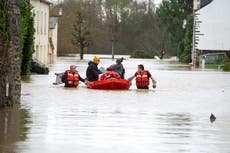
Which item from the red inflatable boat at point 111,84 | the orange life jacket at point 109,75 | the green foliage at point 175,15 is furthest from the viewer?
the green foliage at point 175,15

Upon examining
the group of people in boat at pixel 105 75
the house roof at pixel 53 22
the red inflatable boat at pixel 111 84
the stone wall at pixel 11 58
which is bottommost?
the red inflatable boat at pixel 111 84

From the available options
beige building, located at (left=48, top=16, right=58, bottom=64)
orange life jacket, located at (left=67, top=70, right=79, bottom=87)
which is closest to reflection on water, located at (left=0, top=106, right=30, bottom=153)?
orange life jacket, located at (left=67, top=70, right=79, bottom=87)

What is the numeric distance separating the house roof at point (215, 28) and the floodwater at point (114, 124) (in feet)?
166

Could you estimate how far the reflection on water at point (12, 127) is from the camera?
42.2 ft

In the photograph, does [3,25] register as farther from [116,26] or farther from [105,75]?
[116,26]

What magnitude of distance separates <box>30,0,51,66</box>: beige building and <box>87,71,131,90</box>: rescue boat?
2948 centimetres

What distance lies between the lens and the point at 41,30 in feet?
208

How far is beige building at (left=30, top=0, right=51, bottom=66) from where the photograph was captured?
60312mm

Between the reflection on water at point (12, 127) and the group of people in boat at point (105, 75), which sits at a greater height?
the group of people in boat at point (105, 75)

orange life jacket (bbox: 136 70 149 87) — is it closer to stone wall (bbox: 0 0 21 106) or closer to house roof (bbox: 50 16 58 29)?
stone wall (bbox: 0 0 21 106)

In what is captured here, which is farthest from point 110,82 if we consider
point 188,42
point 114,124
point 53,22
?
point 188,42

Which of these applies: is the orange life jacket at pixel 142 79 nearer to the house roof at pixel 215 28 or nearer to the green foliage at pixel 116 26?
the house roof at pixel 215 28

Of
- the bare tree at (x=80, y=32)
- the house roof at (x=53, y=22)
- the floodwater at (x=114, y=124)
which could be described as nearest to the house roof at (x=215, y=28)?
the house roof at (x=53, y=22)

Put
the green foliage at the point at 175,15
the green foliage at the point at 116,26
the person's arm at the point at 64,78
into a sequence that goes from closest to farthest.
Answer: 1. the person's arm at the point at 64,78
2. the green foliage at the point at 175,15
3. the green foliage at the point at 116,26
